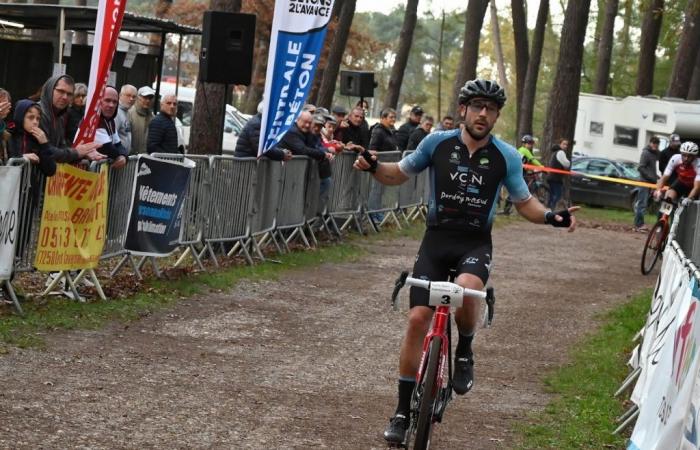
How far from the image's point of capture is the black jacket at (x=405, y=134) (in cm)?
2484

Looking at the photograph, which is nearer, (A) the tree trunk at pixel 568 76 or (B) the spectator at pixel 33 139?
(B) the spectator at pixel 33 139

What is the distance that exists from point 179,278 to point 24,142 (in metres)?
3.28

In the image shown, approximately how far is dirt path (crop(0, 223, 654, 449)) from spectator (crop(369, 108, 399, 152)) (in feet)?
20.5

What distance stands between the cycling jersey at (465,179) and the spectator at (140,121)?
8.59m

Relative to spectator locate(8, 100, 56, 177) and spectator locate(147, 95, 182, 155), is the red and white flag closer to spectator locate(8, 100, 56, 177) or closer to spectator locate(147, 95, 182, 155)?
spectator locate(8, 100, 56, 177)

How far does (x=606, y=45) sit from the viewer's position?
1911 inches

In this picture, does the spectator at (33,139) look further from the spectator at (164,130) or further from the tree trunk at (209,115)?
the tree trunk at (209,115)

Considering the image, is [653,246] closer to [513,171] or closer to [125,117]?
[125,117]

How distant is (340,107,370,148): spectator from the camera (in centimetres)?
2097

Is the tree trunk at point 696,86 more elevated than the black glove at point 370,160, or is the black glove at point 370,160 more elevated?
the tree trunk at point 696,86

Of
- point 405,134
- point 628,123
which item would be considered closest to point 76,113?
point 405,134

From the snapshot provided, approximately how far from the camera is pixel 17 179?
10.8m

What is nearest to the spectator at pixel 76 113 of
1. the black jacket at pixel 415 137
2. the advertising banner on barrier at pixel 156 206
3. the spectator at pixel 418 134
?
the advertising banner on barrier at pixel 156 206

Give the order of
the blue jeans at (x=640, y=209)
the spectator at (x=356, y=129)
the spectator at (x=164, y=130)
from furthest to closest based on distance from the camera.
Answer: the blue jeans at (x=640, y=209)
the spectator at (x=356, y=129)
the spectator at (x=164, y=130)
